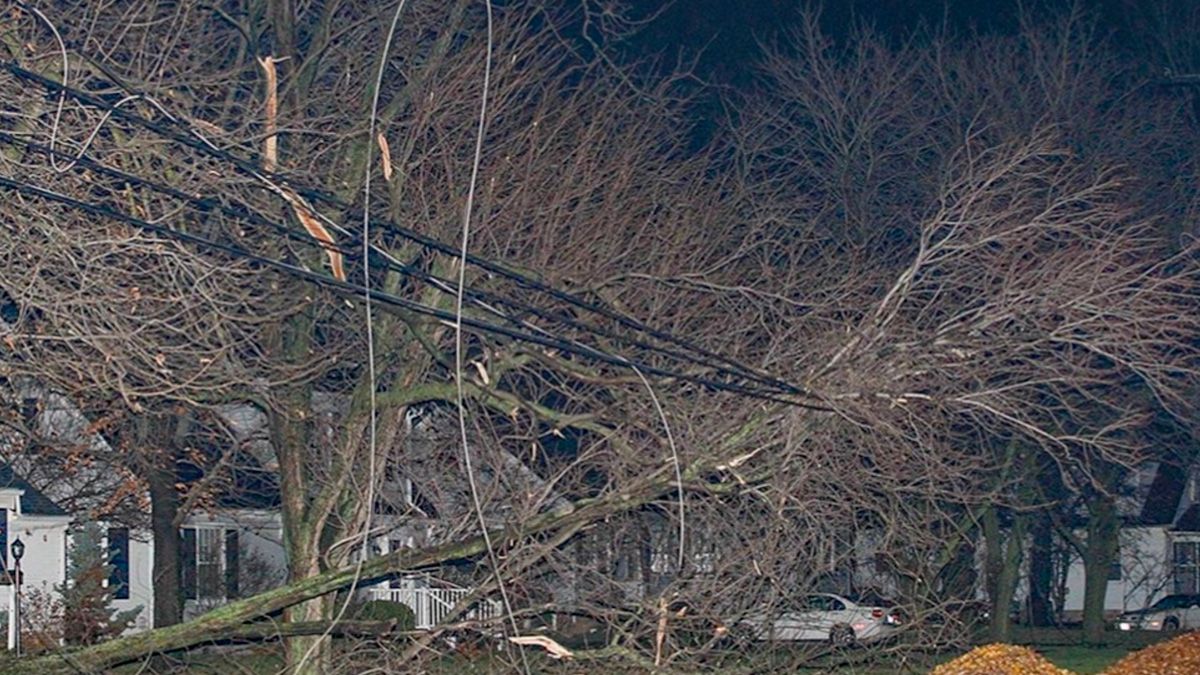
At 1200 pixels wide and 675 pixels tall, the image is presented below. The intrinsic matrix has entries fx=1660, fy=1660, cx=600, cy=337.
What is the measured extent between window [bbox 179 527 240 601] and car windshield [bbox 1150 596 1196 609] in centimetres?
2378

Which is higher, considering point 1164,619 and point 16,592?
point 16,592

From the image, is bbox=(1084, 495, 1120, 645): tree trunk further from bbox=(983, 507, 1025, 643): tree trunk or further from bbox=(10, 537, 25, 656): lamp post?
bbox=(10, 537, 25, 656): lamp post

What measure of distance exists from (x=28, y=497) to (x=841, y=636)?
52.2 feet

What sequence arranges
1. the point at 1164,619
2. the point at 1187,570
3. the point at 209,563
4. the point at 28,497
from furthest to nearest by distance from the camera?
the point at 1187,570
the point at 1164,619
the point at 209,563
the point at 28,497

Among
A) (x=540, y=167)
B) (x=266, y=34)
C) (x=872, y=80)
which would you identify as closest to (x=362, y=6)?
(x=266, y=34)

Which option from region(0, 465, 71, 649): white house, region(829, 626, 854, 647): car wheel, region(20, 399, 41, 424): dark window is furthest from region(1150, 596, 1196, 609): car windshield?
region(20, 399, 41, 424): dark window

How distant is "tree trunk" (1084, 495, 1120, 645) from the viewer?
37.2 meters

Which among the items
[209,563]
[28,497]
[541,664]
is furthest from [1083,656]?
[28,497]

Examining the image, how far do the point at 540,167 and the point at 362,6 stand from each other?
264 centimetres

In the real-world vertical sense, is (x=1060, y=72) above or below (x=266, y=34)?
above

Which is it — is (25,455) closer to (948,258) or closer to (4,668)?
(4,668)

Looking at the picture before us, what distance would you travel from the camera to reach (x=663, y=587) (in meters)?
15.3

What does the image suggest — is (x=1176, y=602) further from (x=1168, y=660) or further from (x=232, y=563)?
(x=1168, y=660)

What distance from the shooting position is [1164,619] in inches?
1633
